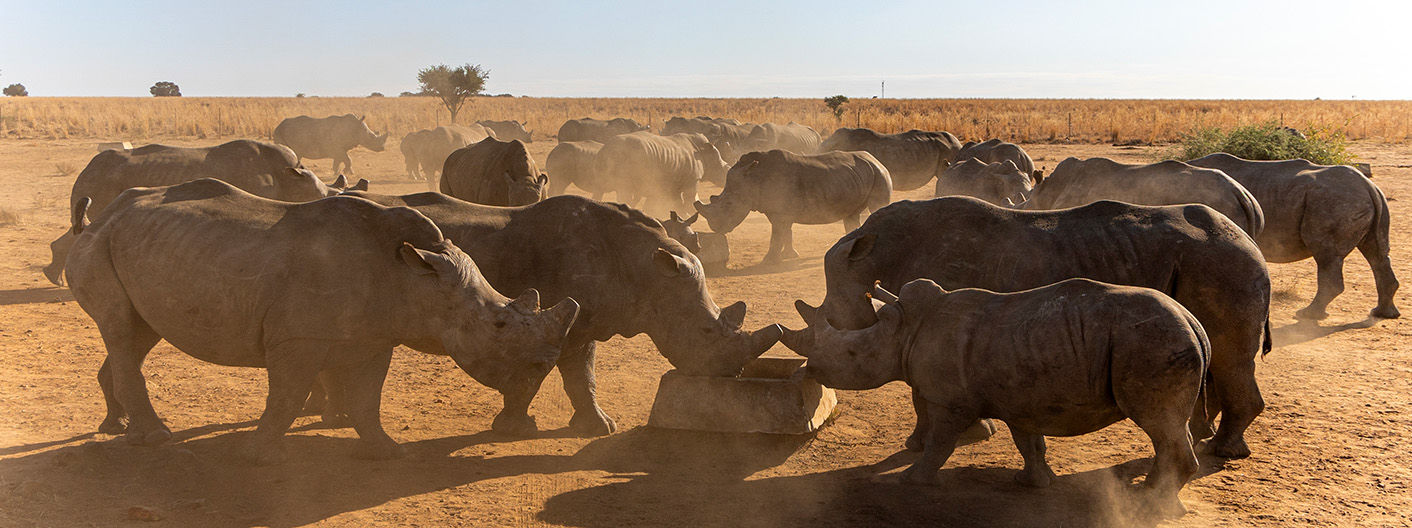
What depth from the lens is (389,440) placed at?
22.6 ft

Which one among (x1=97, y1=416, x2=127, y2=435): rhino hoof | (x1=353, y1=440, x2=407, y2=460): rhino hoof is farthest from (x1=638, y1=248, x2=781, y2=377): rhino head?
(x1=97, y1=416, x2=127, y2=435): rhino hoof

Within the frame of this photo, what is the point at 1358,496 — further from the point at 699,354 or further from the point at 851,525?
the point at 699,354

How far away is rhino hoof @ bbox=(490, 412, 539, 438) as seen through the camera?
752 centimetres

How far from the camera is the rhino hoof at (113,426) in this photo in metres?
7.25

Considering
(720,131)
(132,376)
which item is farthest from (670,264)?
(720,131)

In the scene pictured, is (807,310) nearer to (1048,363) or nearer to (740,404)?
(740,404)

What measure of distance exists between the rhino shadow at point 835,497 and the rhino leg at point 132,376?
2.91m

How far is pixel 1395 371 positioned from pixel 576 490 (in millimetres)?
7481

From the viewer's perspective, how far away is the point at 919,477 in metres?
6.17

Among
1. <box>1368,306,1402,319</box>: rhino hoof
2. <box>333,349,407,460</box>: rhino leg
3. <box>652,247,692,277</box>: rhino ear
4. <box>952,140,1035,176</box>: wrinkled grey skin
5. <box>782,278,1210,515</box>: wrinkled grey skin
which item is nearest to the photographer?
<box>782,278,1210,515</box>: wrinkled grey skin

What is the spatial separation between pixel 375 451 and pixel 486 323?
1292 millimetres

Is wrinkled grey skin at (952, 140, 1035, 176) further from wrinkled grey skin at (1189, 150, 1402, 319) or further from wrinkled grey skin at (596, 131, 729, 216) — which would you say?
wrinkled grey skin at (1189, 150, 1402, 319)

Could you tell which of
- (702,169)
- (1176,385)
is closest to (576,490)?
(1176,385)

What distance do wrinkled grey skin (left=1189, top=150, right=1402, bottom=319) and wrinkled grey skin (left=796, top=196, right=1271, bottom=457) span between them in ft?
14.7
